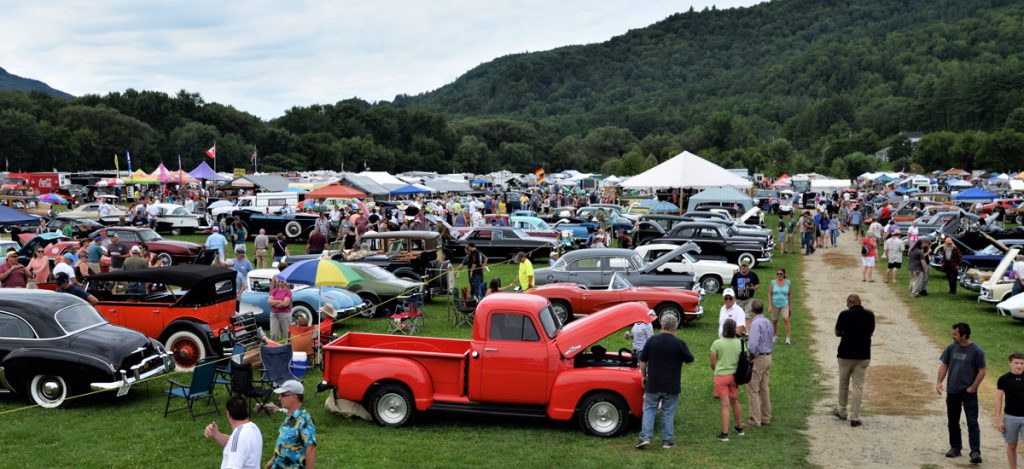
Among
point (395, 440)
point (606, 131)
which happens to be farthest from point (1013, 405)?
point (606, 131)

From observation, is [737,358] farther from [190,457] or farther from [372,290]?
[372,290]

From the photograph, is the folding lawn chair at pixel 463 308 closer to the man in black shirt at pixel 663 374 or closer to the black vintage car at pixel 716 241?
the man in black shirt at pixel 663 374

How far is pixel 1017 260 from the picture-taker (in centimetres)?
1858

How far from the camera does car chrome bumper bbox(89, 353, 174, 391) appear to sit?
10539 millimetres

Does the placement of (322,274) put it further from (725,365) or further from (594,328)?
(725,365)

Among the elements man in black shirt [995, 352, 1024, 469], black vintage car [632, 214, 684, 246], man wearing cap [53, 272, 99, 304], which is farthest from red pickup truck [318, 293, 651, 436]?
black vintage car [632, 214, 684, 246]

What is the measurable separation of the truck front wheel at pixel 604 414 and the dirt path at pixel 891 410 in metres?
2.16

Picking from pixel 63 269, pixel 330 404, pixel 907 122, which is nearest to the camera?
pixel 330 404

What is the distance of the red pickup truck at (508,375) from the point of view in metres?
9.85

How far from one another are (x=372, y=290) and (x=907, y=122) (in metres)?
157

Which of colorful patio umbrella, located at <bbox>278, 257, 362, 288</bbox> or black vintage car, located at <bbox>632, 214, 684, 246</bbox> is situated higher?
black vintage car, located at <bbox>632, 214, 684, 246</bbox>

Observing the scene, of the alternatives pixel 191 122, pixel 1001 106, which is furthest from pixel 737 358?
pixel 1001 106

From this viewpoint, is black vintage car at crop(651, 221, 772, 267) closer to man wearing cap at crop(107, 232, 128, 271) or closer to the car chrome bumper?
man wearing cap at crop(107, 232, 128, 271)

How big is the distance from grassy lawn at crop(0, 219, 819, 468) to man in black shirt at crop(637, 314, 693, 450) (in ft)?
0.97
